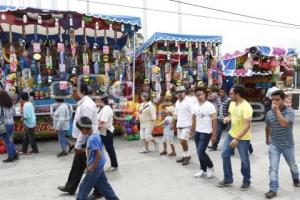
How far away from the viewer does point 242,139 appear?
5129mm

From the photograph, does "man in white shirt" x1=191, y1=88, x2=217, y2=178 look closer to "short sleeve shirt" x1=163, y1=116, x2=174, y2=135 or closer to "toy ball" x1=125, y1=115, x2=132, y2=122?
"short sleeve shirt" x1=163, y1=116, x2=174, y2=135

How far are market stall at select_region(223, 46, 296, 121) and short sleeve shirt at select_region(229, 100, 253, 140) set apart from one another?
7.58 meters

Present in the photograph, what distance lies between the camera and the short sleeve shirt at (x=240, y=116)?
505 cm

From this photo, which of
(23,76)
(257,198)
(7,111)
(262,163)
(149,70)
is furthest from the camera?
(149,70)

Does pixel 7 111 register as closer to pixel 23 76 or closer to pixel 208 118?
pixel 23 76

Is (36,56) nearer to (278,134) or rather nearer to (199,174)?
(199,174)

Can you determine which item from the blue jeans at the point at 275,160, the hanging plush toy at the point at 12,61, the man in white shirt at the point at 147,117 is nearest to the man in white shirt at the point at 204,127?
the blue jeans at the point at 275,160

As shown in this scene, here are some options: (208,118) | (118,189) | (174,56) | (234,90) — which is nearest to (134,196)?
(118,189)

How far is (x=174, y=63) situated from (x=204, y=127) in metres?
5.71

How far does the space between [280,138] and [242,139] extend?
513mm

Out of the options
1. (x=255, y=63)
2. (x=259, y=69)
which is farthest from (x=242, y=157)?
(x=259, y=69)

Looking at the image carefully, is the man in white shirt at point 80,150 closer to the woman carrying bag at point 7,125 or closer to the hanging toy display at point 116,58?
the woman carrying bag at point 7,125

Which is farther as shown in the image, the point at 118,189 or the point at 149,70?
the point at 149,70

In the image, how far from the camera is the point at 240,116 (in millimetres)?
5121
